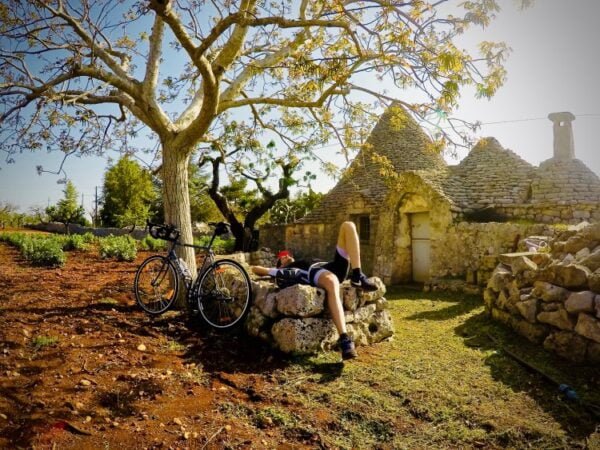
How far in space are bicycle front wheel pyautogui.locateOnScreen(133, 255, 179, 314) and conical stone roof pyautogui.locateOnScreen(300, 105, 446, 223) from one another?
436 inches

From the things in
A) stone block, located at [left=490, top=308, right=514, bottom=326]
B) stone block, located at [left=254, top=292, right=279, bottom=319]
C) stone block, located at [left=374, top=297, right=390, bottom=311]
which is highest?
stone block, located at [left=254, top=292, right=279, bottom=319]

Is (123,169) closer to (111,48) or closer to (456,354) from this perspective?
(111,48)

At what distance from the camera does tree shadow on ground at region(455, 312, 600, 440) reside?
10.1ft

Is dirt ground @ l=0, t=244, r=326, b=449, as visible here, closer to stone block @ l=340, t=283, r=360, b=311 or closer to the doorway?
stone block @ l=340, t=283, r=360, b=311

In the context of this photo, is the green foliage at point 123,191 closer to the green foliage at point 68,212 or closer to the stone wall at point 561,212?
the green foliage at point 68,212

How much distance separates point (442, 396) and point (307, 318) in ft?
5.20

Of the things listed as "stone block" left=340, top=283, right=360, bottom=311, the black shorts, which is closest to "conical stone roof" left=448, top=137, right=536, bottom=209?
"stone block" left=340, top=283, right=360, bottom=311

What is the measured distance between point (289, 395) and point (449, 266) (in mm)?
9172

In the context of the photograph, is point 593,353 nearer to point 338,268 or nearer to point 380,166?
point 338,268

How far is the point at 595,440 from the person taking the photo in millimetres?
2678

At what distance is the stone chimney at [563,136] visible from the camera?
523 inches

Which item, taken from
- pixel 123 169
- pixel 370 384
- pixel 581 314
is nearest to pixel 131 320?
pixel 370 384

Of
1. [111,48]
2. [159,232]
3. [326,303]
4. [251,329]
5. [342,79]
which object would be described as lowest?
[251,329]

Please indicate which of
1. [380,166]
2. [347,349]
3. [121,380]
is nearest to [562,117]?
[380,166]
